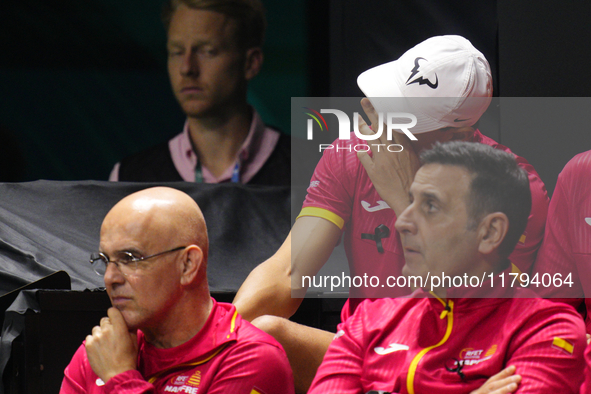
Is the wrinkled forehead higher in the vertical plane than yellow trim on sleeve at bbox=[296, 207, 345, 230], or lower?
higher

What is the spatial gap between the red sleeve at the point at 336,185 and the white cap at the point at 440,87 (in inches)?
9.9

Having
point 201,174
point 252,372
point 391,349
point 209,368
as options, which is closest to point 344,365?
point 391,349

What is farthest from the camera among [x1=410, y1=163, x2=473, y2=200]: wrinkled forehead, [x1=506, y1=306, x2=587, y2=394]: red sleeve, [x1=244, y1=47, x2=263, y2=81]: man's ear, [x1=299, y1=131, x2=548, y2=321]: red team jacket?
[x1=244, y1=47, x2=263, y2=81]: man's ear

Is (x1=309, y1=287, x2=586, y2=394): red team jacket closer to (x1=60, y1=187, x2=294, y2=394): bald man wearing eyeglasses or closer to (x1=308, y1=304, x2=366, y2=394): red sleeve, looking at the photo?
(x1=308, y1=304, x2=366, y2=394): red sleeve

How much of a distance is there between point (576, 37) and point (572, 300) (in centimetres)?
124

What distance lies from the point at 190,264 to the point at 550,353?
2.89 ft

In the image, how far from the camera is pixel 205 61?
404 centimetres

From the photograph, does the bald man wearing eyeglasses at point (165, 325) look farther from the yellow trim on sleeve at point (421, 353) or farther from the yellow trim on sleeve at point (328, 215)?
the yellow trim on sleeve at point (328, 215)

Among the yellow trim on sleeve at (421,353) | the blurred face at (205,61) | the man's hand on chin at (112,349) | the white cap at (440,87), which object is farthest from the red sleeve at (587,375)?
the blurred face at (205,61)

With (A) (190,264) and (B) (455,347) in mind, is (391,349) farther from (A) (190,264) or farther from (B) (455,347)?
(A) (190,264)

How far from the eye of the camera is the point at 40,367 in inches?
86.0

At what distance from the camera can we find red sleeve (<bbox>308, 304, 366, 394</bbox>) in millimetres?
1642

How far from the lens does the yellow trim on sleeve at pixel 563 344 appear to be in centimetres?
145

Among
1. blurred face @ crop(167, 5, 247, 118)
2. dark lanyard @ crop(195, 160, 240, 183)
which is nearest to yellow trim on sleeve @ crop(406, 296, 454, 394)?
dark lanyard @ crop(195, 160, 240, 183)
